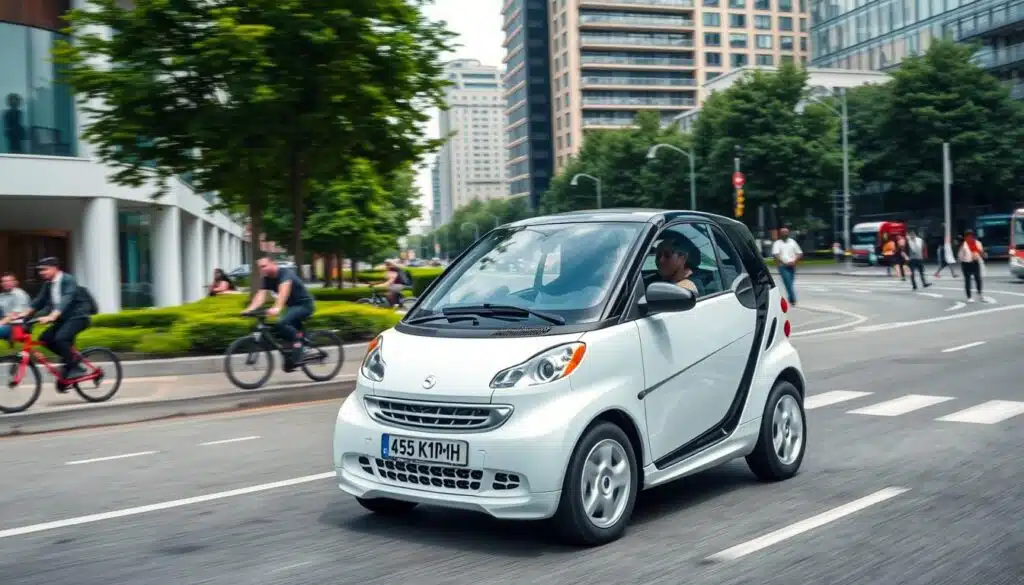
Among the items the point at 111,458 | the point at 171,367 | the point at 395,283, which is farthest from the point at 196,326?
the point at 395,283

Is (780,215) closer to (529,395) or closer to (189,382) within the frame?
(189,382)

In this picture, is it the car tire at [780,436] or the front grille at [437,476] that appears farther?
the car tire at [780,436]

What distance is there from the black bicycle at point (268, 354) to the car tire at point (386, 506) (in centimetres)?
778

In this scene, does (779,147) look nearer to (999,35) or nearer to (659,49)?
(999,35)

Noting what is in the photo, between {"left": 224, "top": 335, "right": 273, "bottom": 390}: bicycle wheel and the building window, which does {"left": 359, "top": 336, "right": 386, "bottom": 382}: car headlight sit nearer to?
{"left": 224, "top": 335, "right": 273, "bottom": 390}: bicycle wheel

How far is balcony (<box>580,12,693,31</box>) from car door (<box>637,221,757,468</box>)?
12178 cm

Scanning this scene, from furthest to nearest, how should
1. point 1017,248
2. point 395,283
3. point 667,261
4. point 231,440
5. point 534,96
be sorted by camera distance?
point 534,96 → point 1017,248 → point 395,283 → point 231,440 → point 667,261

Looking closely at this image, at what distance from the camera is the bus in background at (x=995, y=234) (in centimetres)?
5806

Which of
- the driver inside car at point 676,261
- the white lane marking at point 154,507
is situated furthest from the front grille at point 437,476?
the white lane marking at point 154,507

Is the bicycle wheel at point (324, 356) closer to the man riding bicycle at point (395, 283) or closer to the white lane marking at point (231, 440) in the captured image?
the white lane marking at point (231, 440)

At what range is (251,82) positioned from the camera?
1595cm

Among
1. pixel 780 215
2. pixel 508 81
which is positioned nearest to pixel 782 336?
pixel 780 215

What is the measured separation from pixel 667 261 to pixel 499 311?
45.4 inches

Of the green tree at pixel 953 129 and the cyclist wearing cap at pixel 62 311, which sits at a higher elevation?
the green tree at pixel 953 129
